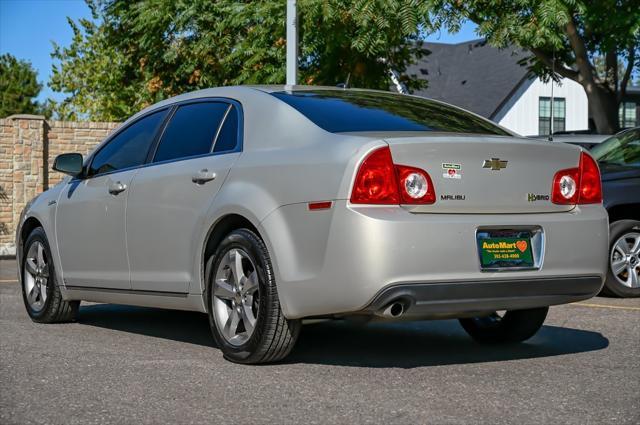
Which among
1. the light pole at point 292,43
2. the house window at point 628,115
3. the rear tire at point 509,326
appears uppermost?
the house window at point 628,115

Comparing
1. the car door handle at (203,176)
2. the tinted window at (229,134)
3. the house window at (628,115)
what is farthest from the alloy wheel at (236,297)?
the house window at (628,115)

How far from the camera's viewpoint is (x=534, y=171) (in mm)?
6102

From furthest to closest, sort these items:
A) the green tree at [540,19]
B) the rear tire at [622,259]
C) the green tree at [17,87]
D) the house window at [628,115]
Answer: the green tree at [17,87]
the house window at [628,115]
the green tree at [540,19]
the rear tire at [622,259]

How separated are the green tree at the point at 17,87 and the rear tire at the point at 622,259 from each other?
68758 millimetres

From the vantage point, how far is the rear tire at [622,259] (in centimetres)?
1052

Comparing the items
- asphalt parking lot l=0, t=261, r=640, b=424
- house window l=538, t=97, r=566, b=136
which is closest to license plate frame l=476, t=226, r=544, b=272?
asphalt parking lot l=0, t=261, r=640, b=424

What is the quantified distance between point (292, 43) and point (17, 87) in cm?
6498

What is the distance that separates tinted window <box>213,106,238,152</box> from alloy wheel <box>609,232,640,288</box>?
16.4 ft

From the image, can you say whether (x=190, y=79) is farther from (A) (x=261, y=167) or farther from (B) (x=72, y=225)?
(A) (x=261, y=167)

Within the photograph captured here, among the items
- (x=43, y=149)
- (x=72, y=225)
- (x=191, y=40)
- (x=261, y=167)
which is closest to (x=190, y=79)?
(x=191, y=40)

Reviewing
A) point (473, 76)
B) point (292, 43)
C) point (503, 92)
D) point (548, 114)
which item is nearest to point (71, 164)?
point (292, 43)

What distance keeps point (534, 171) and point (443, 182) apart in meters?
0.61

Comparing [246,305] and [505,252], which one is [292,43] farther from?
[505,252]

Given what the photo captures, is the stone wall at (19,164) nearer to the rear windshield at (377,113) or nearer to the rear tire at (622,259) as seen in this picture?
the rear tire at (622,259)
